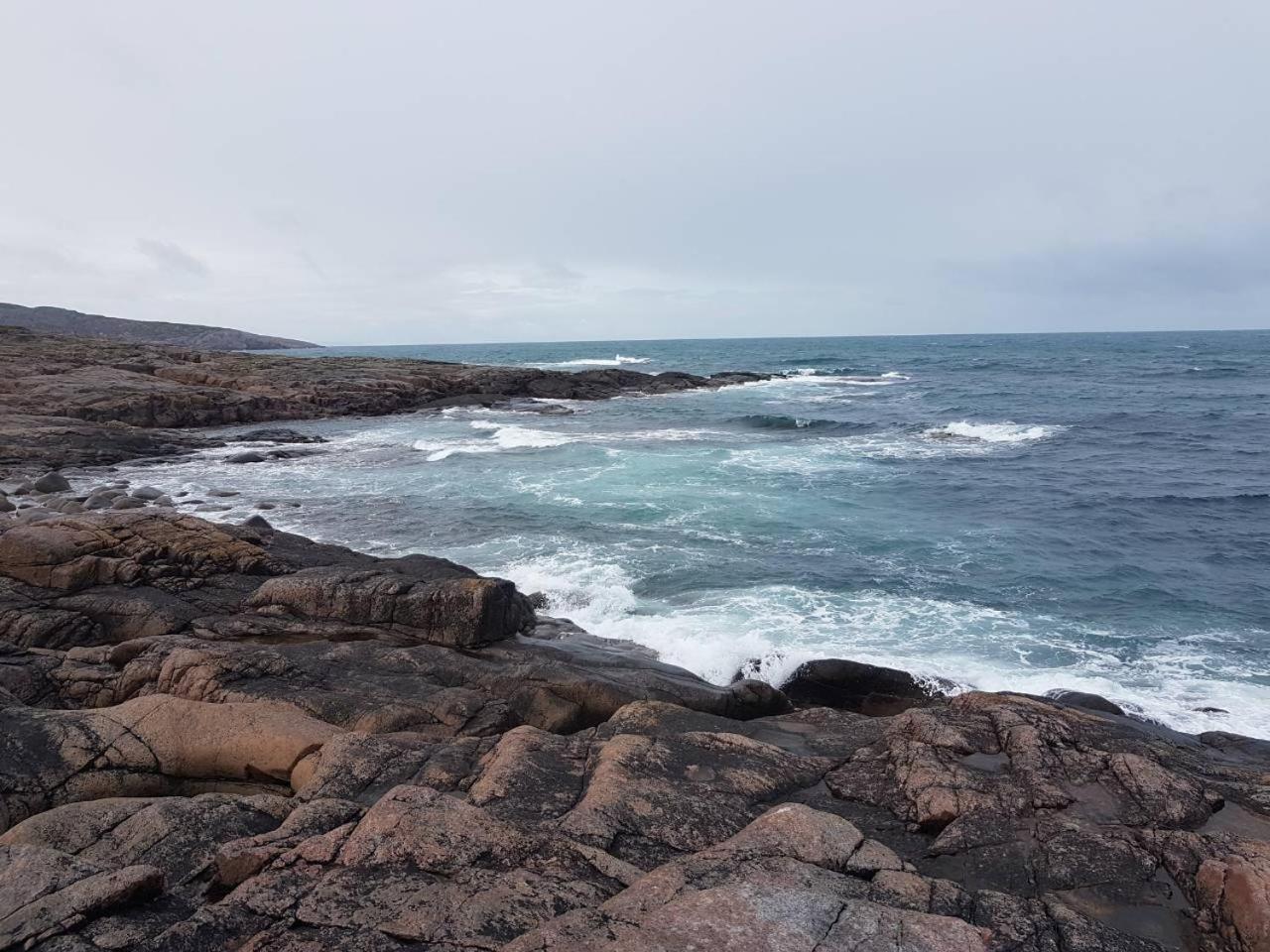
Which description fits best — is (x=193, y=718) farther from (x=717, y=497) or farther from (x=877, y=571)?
(x=717, y=497)

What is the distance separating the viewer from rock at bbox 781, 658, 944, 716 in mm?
12695

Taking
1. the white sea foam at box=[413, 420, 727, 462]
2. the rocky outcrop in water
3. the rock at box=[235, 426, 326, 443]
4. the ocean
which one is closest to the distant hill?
the rocky outcrop in water

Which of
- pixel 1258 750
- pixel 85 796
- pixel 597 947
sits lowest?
pixel 1258 750

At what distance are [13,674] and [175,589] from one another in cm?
333

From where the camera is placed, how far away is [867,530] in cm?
2348

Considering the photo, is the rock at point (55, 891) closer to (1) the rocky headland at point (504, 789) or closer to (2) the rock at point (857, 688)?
(1) the rocky headland at point (504, 789)

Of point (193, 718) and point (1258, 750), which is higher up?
point (193, 718)

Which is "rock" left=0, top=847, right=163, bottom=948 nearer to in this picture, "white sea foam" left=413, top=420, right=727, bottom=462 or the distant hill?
"white sea foam" left=413, top=420, right=727, bottom=462

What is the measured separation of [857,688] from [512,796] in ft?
25.1

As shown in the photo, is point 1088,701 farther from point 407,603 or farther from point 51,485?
point 51,485

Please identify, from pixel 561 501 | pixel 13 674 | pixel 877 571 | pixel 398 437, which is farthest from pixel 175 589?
pixel 398 437

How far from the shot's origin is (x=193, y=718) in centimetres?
881

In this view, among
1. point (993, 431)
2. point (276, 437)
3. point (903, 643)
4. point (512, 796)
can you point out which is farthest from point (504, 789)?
point (993, 431)

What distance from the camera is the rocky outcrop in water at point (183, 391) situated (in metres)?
33.4
